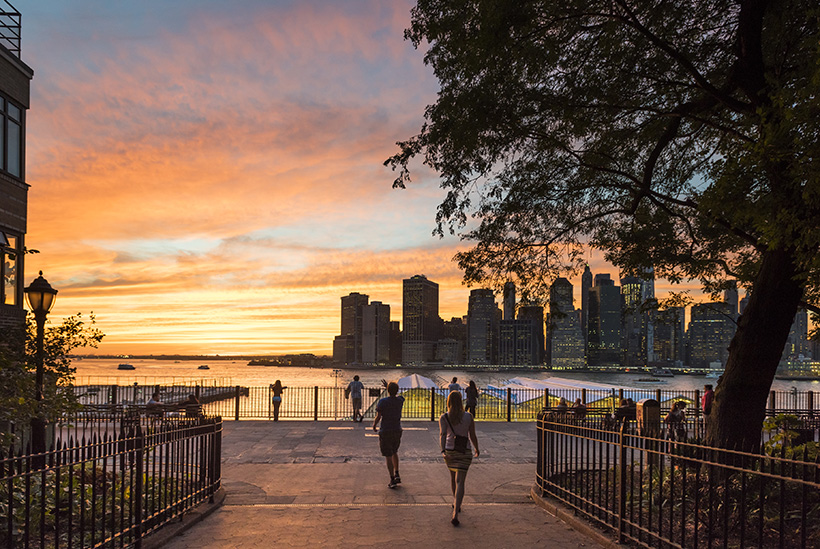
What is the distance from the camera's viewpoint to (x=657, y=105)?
11.9 m

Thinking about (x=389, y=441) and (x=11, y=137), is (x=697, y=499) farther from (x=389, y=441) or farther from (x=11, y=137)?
(x=11, y=137)

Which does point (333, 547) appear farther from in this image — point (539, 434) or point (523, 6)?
point (523, 6)

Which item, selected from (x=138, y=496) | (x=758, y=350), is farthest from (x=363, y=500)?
(x=758, y=350)

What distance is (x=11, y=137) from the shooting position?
15438 millimetres

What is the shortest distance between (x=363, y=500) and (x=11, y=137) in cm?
1360

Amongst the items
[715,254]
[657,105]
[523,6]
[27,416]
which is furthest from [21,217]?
[715,254]

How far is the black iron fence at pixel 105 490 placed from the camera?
529 cm

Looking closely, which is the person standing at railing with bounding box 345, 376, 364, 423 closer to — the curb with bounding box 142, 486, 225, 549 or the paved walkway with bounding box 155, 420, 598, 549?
the paved walkway with bounding box 155, 420, 598, 549

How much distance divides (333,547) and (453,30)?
788cm

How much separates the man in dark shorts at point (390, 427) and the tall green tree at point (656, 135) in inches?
161

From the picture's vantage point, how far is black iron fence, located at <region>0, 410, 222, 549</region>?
5.29m

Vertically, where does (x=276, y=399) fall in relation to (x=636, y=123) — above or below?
below

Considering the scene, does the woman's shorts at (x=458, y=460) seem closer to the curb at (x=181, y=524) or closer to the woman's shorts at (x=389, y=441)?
the woman's shorts at (x=389, y=441)

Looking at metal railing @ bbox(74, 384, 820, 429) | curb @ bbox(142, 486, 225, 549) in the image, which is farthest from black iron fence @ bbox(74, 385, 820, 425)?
curb @ bbox(142, 486, 225, 549)
